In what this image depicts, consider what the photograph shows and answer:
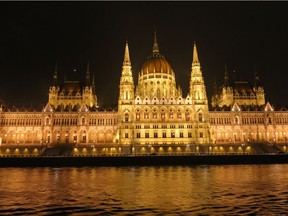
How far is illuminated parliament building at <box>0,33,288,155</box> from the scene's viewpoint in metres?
86.1

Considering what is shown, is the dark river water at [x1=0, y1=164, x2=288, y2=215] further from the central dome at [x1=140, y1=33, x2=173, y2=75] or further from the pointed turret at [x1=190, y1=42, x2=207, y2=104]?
the central dome at [x1=140, y1=33, x2=173, y2=75]

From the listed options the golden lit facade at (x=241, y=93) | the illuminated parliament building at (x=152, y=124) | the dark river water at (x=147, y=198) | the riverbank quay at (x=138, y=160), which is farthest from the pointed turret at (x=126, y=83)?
the dark river water at (x=147, y=198)

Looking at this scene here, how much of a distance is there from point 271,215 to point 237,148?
6765cm

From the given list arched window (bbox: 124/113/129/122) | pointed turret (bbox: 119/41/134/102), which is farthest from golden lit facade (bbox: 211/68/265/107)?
arched window (bbox: 124/113/129/122)

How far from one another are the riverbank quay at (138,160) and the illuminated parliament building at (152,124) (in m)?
15.5

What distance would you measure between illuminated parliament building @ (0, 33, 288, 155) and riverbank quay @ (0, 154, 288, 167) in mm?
15460

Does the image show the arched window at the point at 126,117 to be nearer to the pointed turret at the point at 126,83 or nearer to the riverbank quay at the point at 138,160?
the pointed turret at the point at 126,83

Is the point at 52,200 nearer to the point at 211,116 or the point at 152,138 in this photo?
the point at 152,138

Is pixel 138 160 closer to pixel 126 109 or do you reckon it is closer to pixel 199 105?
pixel 126 109

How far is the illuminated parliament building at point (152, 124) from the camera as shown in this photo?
8612cm

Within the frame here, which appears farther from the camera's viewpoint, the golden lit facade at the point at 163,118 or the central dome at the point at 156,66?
the central dome at the point at 156,66

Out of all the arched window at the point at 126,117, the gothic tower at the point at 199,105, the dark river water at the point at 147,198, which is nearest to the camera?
the dark river water at the point at 147,198

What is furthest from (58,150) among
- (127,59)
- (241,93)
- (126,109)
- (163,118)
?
(241,93)

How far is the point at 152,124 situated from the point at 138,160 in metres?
24.5
